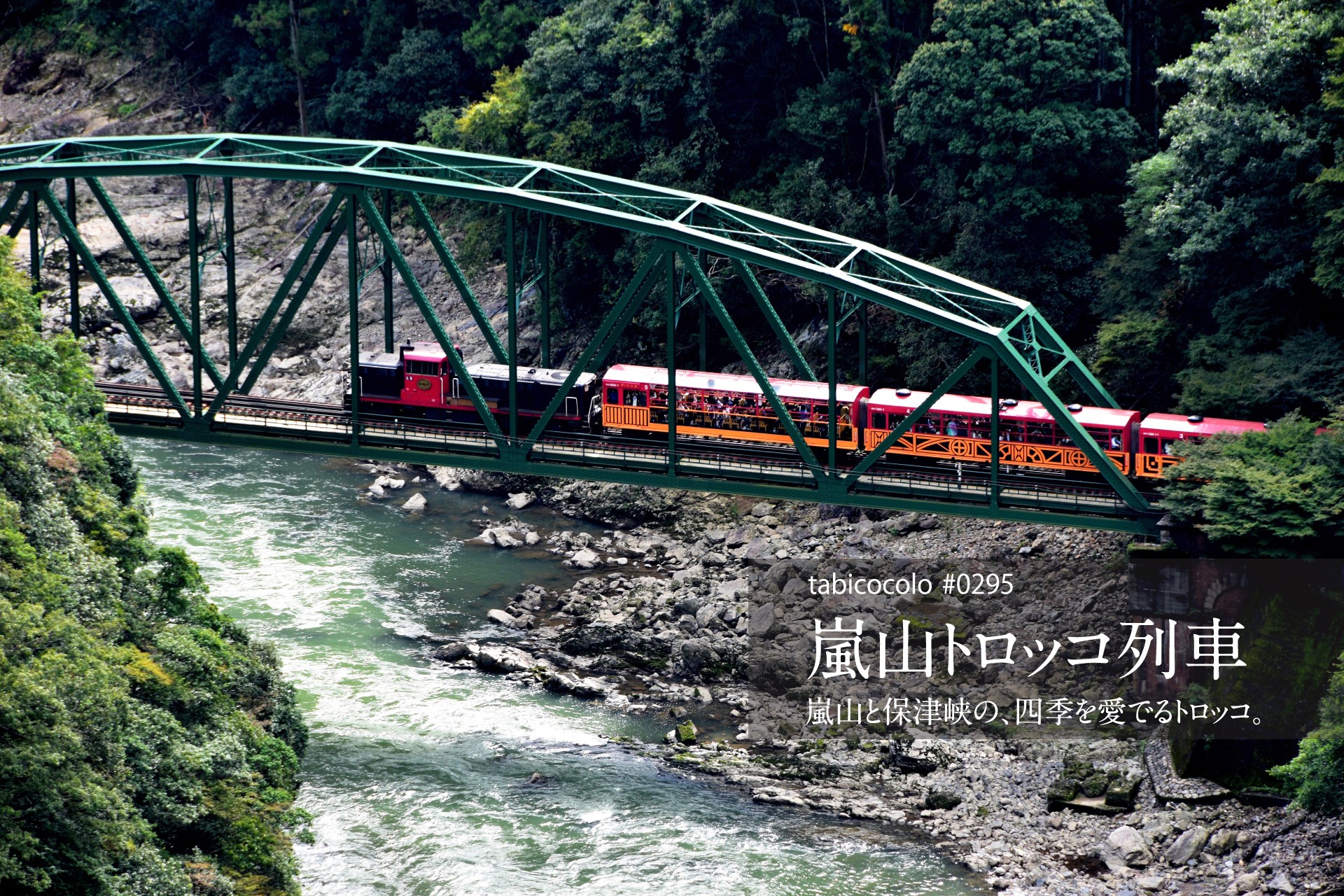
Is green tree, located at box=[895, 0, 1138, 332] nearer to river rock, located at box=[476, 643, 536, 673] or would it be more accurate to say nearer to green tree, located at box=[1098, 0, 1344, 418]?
green tree, located at box=[1098, 0, 1344, 418]

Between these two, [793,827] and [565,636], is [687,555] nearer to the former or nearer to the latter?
[565,636]

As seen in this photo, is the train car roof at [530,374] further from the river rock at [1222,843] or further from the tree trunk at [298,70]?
the tree trunk at [298,70]

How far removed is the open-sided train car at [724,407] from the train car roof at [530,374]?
2.11ft

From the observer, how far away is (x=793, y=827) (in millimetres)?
30594

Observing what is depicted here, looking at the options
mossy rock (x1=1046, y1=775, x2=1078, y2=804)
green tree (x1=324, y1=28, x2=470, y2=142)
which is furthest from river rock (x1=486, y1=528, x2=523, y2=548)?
green tree (x1=324, y1=28, x2=470, y2=142)

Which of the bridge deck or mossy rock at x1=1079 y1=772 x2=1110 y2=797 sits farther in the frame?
the bridge deck

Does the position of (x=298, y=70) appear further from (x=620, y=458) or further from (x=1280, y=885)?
(x=1280, y=885)

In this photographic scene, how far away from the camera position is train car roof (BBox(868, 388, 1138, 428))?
35812 mm

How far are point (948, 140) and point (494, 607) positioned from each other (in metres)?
18.8

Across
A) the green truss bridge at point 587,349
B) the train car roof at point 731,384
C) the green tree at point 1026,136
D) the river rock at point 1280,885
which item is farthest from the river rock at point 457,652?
the river rock at point 1280,885

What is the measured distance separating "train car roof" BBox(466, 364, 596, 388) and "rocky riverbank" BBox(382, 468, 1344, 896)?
18.7ft

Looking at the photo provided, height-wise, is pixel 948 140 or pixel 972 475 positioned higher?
pixel 948 140

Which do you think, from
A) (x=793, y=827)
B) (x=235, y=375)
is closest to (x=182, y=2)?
(x=235, y=375)

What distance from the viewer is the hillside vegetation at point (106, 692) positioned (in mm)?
23062
